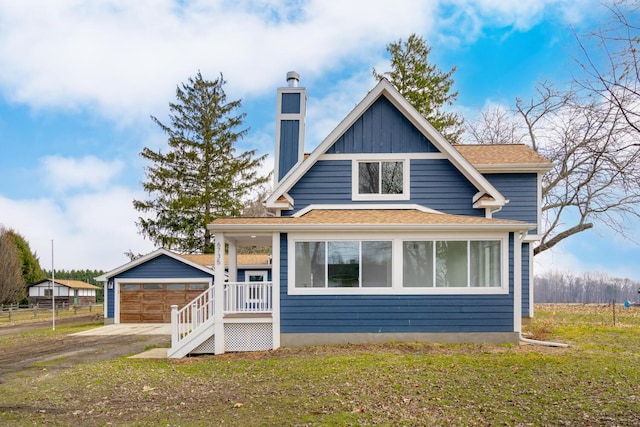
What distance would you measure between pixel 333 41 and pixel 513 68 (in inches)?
295

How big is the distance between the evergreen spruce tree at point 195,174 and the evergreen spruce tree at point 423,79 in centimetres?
1205

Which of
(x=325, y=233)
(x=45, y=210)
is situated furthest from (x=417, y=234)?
(x=45, y=210)

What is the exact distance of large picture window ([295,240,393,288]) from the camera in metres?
11.1

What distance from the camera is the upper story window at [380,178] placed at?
12.8 m

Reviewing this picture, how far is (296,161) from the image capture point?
48.5 ft

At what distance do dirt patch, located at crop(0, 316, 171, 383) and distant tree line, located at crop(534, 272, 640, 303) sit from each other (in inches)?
1760

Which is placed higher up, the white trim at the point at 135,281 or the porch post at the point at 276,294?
the porch post at the point at 276,294

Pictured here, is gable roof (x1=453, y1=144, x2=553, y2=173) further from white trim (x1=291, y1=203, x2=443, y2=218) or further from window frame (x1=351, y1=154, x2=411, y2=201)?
white trim (x1=291, y1=203, x2=443, y2=218)

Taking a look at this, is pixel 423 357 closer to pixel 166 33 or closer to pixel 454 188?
pixel 454 188

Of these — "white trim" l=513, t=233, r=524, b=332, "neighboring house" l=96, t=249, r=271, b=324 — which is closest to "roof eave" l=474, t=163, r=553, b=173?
"white trim" l=513, t=233, r=524, b=332

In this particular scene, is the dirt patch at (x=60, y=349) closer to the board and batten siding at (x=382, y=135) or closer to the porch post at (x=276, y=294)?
the porch post at (x=276, y=294)

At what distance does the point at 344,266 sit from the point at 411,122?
4917 millimetres

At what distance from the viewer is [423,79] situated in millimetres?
30141

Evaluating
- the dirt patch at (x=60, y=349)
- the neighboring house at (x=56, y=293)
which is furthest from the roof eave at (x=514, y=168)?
the neighboring house at (x=56, y=293)
